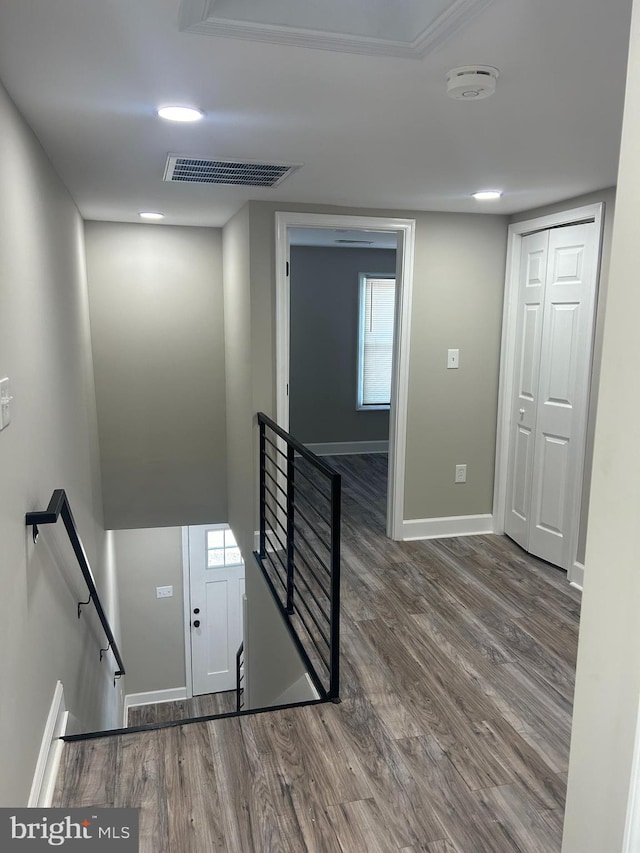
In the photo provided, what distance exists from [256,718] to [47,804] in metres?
0.76

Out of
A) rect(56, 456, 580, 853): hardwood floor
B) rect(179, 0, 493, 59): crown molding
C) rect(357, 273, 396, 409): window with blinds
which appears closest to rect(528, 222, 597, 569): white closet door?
rect(56, 456, 580, 853): hardwood floor

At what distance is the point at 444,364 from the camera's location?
4234 mm

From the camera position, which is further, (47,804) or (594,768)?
(47,804)

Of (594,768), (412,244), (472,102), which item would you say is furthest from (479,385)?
(594,768)

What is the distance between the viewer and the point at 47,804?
1881mm

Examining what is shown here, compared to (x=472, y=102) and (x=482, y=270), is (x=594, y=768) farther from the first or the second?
(x=482, y=270)

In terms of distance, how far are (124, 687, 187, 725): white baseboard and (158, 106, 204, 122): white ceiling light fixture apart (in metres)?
6.98

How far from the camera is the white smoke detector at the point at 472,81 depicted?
1712 millimetres

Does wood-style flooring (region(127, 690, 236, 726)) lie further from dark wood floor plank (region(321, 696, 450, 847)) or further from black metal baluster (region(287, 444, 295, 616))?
dark wood floor plank (region(321, 696, 450, 847))

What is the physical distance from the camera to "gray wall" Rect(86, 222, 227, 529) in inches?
189

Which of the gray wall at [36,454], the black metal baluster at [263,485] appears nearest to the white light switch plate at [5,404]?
the gray wall at [36,454]

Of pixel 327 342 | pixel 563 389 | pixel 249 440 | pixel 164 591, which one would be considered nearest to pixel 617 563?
pixel 563 389

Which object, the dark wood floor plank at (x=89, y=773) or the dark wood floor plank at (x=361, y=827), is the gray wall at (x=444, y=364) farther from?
the dark wood floor plank at (x=361, y=827)

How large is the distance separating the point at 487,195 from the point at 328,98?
1769mm
